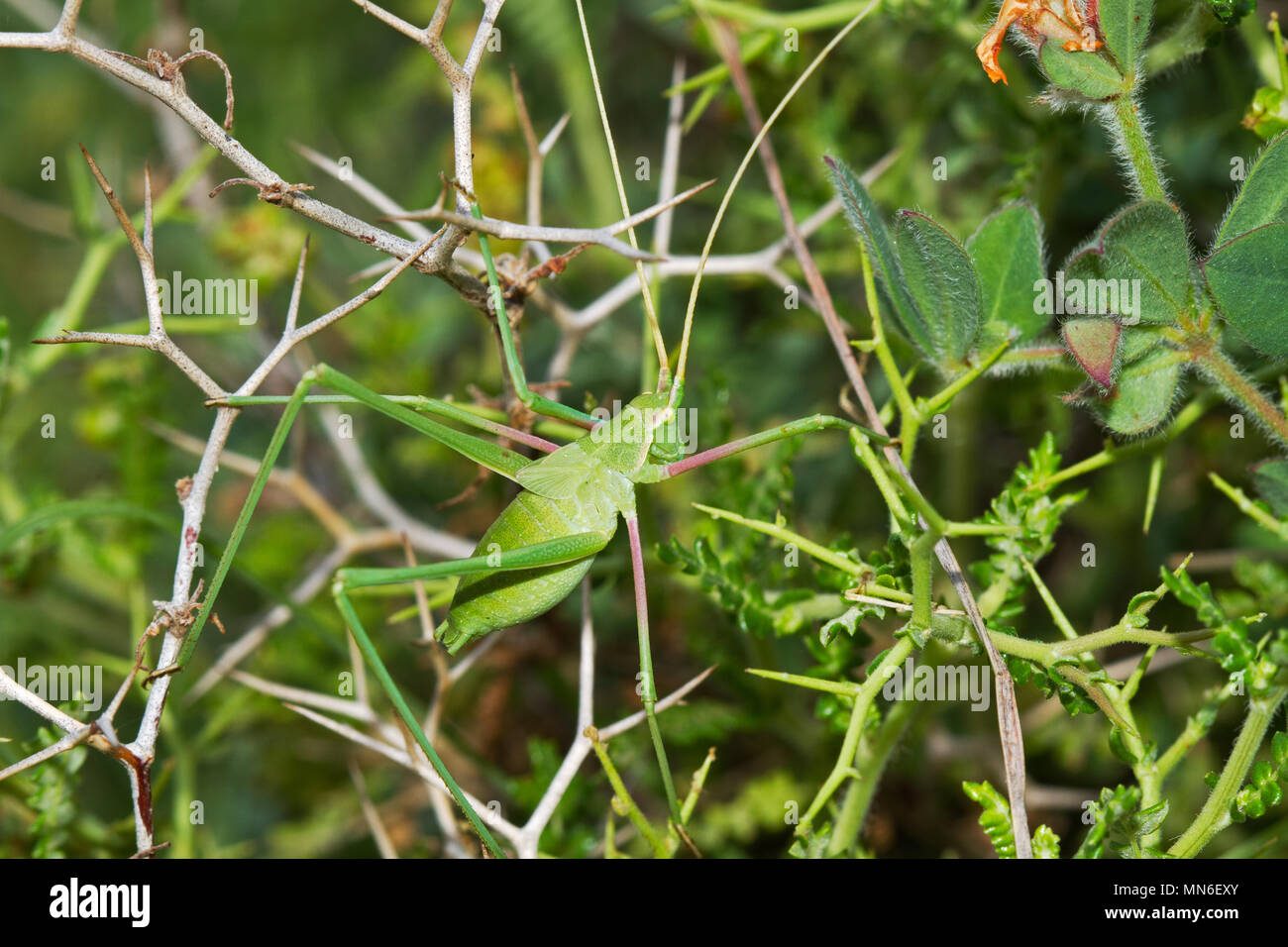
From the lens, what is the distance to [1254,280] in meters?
0.96

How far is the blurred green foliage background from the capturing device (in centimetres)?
146

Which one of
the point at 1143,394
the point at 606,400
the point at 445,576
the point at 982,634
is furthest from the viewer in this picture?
the point at 606,400

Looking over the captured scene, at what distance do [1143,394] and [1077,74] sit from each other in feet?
1.16

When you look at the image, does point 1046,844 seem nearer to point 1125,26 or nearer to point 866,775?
point 866,775

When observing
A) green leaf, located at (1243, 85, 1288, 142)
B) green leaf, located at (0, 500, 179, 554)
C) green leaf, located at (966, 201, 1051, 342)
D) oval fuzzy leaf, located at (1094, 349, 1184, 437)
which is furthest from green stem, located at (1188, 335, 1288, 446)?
green leaf, located at (0, 500, 179, 554)

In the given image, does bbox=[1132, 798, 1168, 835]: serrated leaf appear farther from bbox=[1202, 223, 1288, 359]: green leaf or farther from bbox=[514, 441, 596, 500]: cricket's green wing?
bbox=[514, 441, 596, 500]: cricket's green wing

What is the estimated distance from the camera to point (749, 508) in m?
1.38

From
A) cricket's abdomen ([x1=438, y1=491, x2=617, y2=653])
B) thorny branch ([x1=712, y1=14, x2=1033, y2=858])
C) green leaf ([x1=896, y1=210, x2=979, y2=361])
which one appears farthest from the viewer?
cricket's abdomen ([x1=438, y1=491, x2=617, y2=653])

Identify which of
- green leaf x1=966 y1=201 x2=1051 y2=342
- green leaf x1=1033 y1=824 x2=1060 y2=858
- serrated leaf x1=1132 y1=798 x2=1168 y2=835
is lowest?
green leaf x1=1033 y1=824 x2=1060 y2=858

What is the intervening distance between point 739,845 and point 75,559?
138 centimetres

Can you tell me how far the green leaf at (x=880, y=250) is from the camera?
1.04 metres

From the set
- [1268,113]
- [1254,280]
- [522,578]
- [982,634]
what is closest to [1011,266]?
[1254,280]

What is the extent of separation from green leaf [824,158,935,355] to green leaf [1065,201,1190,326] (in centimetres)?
17

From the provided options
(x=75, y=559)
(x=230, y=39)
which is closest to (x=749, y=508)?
(x=75, y=559)
